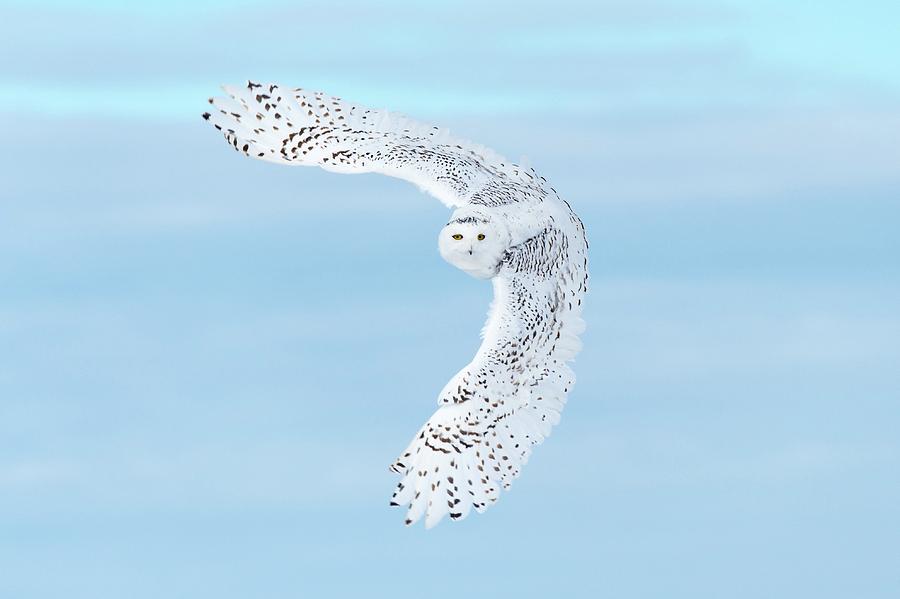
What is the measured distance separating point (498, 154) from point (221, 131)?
3.09 metres

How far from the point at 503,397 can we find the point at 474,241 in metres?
1.65

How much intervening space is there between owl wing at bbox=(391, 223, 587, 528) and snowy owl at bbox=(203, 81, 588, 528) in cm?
1

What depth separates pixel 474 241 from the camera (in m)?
17.5

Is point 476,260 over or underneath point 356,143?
underneath

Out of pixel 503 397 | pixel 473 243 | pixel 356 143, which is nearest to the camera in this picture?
pixel 473 243

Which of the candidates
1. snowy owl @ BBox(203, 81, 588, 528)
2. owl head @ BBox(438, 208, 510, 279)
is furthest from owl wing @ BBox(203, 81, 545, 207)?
owl head @ BBox(438, 208, 510, 279)

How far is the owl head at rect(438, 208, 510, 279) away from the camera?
17500mm

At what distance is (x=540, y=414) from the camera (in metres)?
18.4

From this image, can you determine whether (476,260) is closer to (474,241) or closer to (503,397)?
(474,241)

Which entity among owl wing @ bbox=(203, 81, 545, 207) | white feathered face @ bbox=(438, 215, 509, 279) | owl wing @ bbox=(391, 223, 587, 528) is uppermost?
owl wing @ bbox=(203, 81, 545, 207)

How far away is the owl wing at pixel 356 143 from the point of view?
18469 mm

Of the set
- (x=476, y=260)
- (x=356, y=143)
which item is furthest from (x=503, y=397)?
(x=356, y=143)

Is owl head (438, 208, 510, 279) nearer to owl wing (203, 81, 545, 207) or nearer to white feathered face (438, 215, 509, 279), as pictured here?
white feathered face (438, 215, 509, 279)

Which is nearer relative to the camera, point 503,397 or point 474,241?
point 474,241
